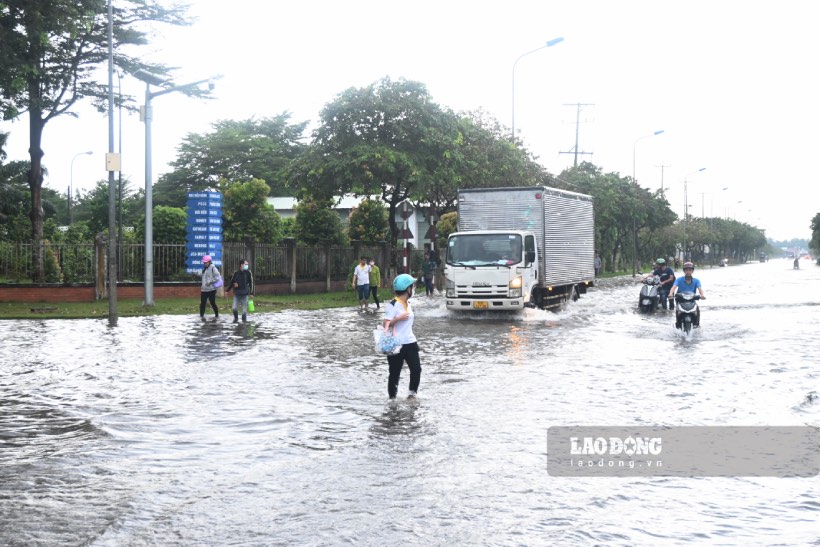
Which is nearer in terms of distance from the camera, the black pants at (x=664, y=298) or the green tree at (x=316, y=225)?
the black pants at (x=664, y=298)

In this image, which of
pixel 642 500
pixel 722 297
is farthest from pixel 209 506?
pixel 722 297

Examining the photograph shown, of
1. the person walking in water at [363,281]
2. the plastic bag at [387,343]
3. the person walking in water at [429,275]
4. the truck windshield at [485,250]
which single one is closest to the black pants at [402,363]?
the plastic bag at [387,343]

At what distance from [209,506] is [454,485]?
184 cm

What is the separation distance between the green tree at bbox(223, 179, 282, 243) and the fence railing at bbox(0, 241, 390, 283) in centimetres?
404

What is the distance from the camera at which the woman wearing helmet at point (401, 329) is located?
34.7 feet

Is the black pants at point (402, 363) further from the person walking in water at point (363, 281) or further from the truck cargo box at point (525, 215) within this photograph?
the person walking in water at point (363, 281)

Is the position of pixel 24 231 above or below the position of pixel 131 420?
above

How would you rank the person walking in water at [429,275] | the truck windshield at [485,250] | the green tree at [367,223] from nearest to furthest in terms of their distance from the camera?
the truck windshield at [485,250], the person walking in water at [429,275], the green tree at [367,223]

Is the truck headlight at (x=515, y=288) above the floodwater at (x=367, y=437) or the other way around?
above

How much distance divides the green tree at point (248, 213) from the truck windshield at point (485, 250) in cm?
1807

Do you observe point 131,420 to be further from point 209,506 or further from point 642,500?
point 642,500

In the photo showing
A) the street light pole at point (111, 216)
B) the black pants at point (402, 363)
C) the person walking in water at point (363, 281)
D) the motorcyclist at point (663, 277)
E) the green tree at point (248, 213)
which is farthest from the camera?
the green tree at point (248, 213)

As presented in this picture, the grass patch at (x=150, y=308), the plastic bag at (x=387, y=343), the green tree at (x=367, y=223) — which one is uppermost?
the green tree at (x=367, y=223)

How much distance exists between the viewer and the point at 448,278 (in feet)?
77.7
